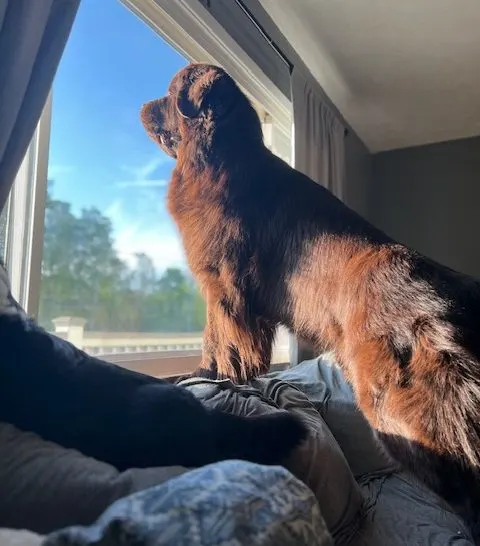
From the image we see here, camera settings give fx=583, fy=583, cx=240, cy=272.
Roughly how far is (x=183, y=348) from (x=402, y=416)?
1184 millimetres

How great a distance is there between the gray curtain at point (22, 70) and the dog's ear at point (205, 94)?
0.47m

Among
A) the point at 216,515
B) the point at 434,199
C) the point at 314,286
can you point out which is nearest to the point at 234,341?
the point at 314,286

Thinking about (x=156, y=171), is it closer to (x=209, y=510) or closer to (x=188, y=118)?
(x=188, y=118)

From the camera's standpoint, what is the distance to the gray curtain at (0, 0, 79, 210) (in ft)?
3.32

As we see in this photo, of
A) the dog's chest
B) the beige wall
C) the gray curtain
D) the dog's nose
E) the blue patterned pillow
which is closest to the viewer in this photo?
the blue patterned pillow

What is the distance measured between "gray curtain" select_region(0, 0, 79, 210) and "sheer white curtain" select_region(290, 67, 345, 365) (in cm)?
166

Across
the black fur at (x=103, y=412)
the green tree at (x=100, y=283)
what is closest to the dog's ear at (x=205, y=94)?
the green tree at (x=100, y=283)

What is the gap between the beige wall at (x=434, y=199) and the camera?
399 cm

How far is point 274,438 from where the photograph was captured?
2.80 ft

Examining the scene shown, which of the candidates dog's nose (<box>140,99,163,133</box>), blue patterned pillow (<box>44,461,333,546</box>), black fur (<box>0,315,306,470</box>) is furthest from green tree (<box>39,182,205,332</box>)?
blue patterned pillow (<box>44,461,333,546</box>)

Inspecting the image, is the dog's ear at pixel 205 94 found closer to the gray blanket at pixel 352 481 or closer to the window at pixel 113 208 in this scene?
the window at pixel 113 208

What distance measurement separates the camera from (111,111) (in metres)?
1.90

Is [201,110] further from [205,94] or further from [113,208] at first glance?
[113,208]

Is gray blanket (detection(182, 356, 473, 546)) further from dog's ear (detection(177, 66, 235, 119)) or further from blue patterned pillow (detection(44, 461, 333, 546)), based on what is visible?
dog's ear (detection(177, 66, 235, 119))
